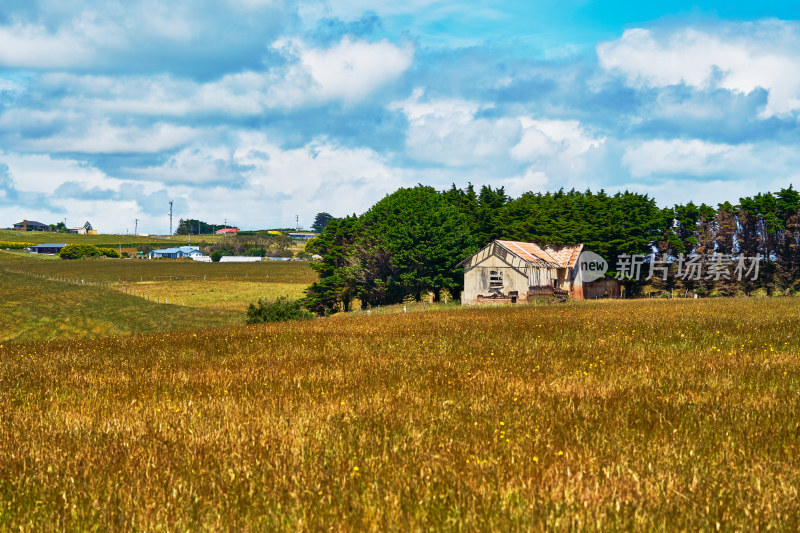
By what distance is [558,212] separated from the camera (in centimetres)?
7056

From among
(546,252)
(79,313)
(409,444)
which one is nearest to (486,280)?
(546,252)

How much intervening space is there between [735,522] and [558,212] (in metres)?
69.0

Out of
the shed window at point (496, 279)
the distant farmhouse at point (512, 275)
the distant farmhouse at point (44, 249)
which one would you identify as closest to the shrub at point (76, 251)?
the distant farmhouse at point (44, 249)

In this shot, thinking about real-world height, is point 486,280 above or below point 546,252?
below

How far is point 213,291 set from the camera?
98312mm

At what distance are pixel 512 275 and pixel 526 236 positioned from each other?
45.8 feet

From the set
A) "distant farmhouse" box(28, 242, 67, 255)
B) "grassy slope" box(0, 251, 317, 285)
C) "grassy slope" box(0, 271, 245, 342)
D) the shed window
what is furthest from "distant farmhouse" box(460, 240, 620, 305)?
"distant farmhouse" box(28, 242, 67, 255)

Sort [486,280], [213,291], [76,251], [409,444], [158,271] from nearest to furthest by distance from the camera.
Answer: [409,444] < [486,280] < [213,291] < [158,271] < [76,251]

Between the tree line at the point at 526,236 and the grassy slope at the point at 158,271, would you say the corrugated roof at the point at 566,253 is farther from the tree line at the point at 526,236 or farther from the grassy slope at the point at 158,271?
the grassy slope at the point at 158,271

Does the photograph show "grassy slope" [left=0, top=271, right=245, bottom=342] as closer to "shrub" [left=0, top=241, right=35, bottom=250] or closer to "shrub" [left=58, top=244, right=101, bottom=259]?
"shrub" [left=58, top=244, right=101, bottom=259]

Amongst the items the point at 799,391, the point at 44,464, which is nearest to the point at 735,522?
the point at 799,391

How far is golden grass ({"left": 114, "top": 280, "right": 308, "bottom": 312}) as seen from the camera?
8431 centimetres

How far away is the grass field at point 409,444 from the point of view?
4.33 m

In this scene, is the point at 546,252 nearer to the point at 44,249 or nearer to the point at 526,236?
the point at 526,236
